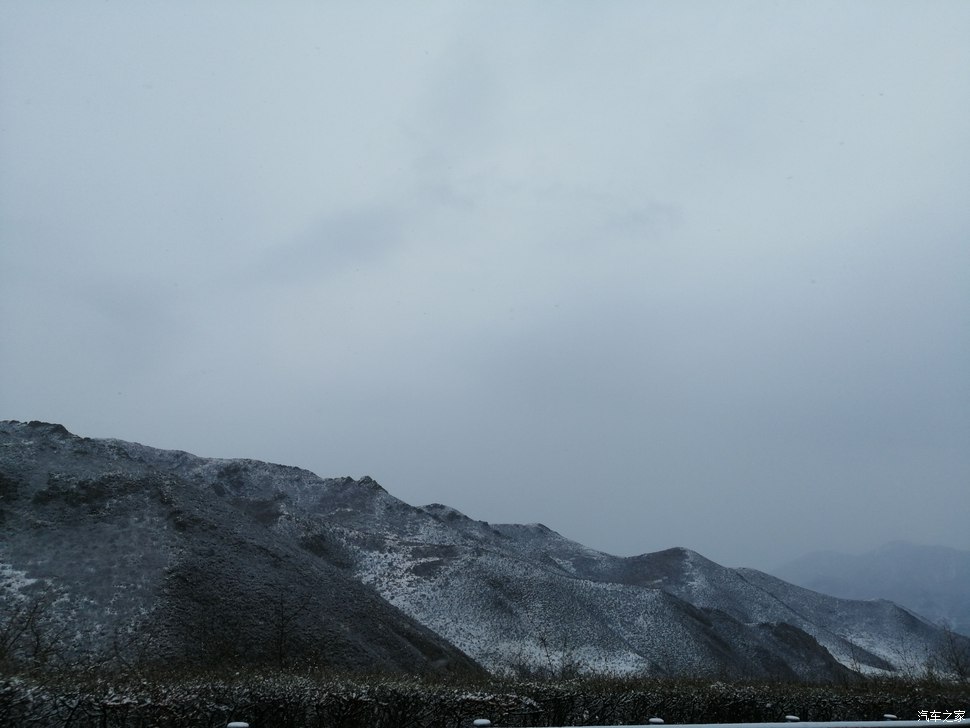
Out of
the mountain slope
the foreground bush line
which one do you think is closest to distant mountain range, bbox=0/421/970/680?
the mountain slope

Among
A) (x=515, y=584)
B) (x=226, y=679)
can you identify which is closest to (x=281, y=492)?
(x=515, y=584)

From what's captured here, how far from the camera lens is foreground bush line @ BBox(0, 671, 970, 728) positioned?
13.0 m

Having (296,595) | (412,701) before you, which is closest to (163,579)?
(296,595)

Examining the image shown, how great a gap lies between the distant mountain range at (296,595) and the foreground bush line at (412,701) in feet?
21.1

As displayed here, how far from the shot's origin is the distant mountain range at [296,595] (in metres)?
28.7

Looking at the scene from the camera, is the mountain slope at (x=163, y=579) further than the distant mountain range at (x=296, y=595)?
No

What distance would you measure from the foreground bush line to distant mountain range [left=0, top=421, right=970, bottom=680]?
6.42 metres

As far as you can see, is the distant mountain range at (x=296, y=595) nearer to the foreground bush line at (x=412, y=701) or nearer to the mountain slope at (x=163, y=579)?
the mountain slope at (x=163, y=579)

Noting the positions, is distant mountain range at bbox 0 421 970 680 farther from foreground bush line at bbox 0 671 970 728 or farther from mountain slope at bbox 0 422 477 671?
foreground bush line at bbox 0 671 970 728

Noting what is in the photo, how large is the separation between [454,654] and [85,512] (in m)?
19.3

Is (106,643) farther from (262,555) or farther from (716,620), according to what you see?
(716,620)

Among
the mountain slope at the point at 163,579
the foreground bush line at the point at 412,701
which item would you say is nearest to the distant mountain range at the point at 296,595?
the mountain slope at the point at 163,579

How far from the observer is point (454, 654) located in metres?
37.6

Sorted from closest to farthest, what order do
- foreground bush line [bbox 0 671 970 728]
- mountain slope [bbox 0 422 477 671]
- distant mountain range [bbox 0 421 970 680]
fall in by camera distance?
foreground bush line [bbox 0 671 970 728] → mountain slope [bbox 0 422 477 671] → distant mountain range [bbox 0 421 970 680]
